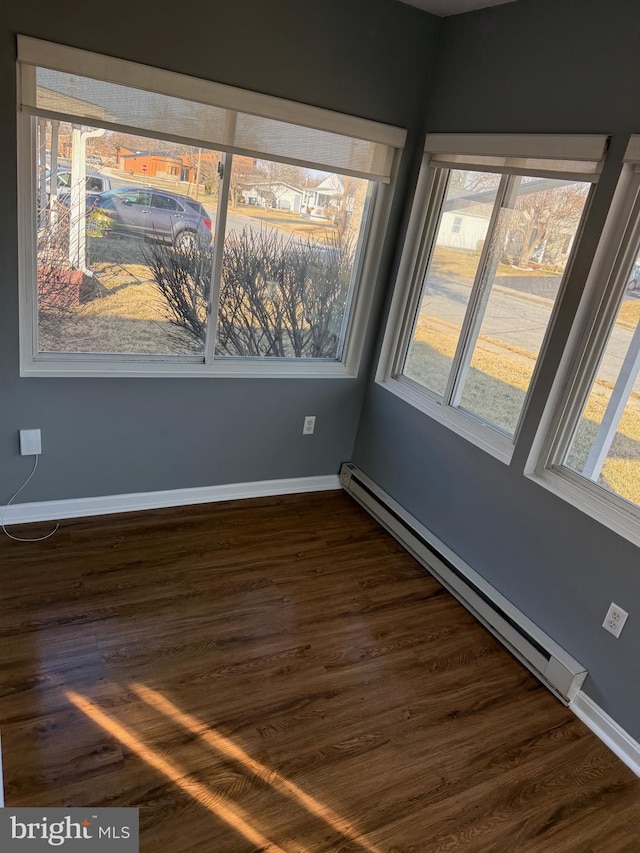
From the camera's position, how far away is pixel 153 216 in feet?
8.54

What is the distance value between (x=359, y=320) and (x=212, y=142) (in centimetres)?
123

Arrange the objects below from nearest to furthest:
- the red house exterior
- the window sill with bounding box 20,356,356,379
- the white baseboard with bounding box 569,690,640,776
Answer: the white baseboard with bounding box 569,690,640,776, the red house exterior, the window sill with bounding box 20,356,356,379

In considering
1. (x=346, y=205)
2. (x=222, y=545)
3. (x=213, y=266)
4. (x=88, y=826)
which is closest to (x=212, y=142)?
(x=213, y=266)

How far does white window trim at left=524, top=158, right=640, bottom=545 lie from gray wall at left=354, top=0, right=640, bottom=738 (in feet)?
0.13

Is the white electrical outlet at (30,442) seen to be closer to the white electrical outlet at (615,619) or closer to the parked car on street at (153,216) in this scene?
the parked car on street at (153,216)

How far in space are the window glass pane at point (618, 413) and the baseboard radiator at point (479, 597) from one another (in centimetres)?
69

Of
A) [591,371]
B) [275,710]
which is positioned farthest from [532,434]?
[275,710]

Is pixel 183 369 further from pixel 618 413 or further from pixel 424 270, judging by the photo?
pixel 618 413

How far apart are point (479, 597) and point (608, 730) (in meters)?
0.69

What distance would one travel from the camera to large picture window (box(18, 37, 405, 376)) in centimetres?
235

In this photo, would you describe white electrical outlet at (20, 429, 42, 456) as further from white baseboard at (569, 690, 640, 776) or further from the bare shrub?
white baseboard at (569, 690, 640, 776)

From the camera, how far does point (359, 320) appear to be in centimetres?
332

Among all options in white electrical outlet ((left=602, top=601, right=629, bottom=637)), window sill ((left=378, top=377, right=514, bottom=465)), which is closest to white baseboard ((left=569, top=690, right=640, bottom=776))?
white electrical outlet ((left=602, top=601, right=629, bottom=637))

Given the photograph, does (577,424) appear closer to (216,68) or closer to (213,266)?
(213,266)
